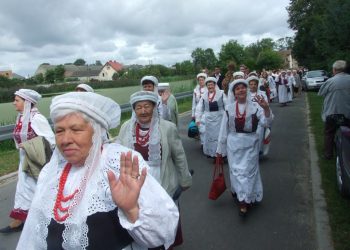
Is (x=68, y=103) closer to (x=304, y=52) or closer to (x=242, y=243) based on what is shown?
(x=242, y=243)

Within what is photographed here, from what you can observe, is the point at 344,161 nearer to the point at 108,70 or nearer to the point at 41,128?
the point at 41,128

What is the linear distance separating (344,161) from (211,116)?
12.8ft

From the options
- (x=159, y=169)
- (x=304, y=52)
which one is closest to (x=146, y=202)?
(x=159, y=169)

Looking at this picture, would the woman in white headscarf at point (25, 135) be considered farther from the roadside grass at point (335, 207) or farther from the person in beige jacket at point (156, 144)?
the roadside grass at point (335, 207)

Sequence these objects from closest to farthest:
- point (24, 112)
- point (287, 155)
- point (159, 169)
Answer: point (159, 169) → point (24, 112) → point (287, 155)

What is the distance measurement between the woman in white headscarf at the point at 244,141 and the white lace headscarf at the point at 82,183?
363 centimetres

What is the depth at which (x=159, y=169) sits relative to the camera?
411 centimetres

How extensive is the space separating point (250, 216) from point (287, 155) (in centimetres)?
401

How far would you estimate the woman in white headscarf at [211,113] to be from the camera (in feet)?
30.5

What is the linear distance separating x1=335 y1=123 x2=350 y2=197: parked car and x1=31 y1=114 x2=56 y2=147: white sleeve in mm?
3998

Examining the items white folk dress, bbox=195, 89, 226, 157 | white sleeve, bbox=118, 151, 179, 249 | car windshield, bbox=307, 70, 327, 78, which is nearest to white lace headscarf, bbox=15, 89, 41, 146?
white sleeve, bbox=118, 151, 179, 249

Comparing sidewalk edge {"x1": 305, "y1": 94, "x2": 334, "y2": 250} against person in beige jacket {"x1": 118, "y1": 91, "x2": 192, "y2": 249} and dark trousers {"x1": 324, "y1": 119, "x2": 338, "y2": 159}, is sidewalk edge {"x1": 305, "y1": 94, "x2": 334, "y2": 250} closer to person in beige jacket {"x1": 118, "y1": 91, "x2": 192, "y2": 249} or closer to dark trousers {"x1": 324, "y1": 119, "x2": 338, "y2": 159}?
dark trousers {"x1": 324, "y1": 119, "x2": 338, "y2": 159}

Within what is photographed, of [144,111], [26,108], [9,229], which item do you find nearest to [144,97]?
[144,111]

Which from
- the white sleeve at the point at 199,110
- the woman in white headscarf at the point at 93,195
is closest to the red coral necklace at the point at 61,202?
the woman in white headscarf at the point at 93,195
